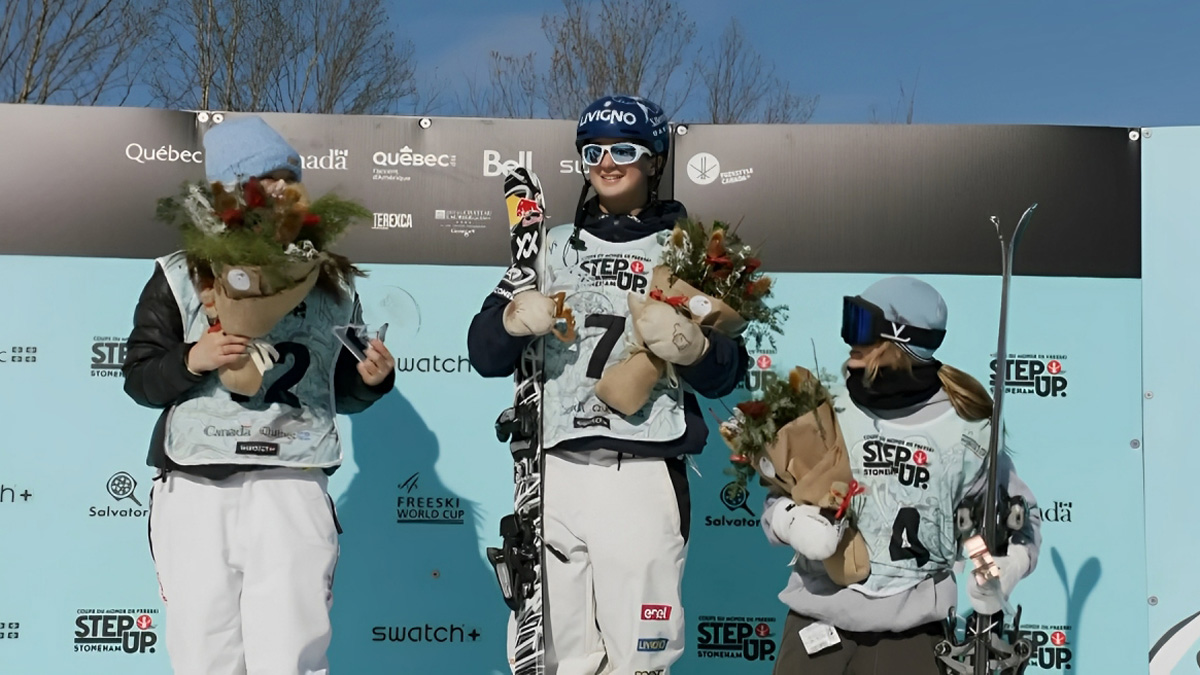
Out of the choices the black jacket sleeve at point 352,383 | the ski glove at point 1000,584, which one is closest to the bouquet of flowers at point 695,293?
the black jacket sleeve at point 352,383

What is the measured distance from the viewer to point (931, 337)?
340 centimetres

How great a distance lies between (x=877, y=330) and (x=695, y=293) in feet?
1.76

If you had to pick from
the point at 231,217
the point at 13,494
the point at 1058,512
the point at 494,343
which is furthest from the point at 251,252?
the point at 1058,512

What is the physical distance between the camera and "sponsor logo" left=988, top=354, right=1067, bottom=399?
482 centimetres

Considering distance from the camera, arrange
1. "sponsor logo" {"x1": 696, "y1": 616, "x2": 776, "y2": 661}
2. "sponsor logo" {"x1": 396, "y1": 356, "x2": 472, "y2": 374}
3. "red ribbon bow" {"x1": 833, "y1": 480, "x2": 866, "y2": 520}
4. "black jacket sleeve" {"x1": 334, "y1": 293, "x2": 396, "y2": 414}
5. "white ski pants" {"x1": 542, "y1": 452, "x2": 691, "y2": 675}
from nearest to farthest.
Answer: "red ribbon bow" {"x1": 833, "y1": 480, "x2": 866, "y2": 520}, "white ski pants" {"x1": 542, "y1": 452, "x2": 691, "y2": 675}, "black jacket sleeve" {"x1": 334, "y1": 293, "x2": 396, "y2": 414}, "sponsor logo" {"x1": 696, "y1": 616, "x2": 776, "y2": 661}, "sponsor logo" {"x1": 396, "y1": 356, "x2": 472, "y2": 374}

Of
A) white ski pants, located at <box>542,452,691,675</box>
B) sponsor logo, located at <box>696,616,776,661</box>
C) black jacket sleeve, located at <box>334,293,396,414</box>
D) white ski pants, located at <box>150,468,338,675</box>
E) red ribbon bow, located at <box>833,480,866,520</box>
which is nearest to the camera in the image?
white ski pants, located at <box>150,468,338,675</box>

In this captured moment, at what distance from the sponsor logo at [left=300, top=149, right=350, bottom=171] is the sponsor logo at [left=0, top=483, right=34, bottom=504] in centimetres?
173

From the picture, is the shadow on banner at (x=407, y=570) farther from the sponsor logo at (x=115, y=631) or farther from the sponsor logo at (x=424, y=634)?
the sponsor logo at (x=115, y=631)

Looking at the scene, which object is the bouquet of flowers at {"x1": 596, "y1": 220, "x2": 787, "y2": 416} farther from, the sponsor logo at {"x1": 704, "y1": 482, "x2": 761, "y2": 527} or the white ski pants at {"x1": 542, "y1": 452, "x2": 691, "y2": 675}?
the sponsor logo at {"x1": 704, "y1": 482, "x2": 761, "y2": 527}

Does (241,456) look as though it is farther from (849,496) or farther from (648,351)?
(849,496)

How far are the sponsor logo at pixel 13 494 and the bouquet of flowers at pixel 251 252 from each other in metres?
1.94

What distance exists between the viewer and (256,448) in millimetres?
3271

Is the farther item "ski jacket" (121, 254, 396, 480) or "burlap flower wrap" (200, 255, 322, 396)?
"ski jacket" (121, 254, 396, 480)

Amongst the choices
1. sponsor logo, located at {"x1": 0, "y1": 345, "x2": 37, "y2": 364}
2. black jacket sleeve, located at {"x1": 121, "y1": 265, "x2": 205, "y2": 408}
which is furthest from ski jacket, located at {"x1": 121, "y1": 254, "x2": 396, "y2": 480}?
sponsor logo, located at {"x1": 0, "y1": 345, "x2": 37, "y2": 364}
